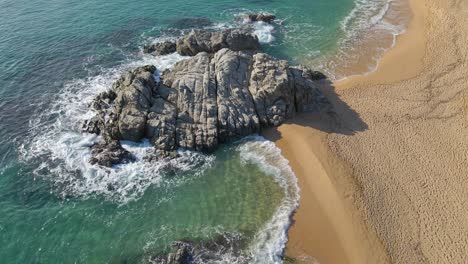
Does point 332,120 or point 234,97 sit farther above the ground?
point 234,97

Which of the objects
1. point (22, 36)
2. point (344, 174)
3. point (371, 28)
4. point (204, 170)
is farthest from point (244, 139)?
point (22, 36)

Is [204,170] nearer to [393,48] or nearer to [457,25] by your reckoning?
[393,48]

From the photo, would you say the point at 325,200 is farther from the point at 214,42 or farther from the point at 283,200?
the point at 214,42

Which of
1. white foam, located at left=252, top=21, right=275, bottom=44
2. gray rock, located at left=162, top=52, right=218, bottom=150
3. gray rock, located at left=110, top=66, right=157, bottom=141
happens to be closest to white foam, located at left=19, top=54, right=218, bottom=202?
gray rock, located at left=110, top=66, right=157, bottom=141

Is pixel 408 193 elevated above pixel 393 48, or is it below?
below

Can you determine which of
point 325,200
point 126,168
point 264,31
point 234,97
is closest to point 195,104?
point 234,97

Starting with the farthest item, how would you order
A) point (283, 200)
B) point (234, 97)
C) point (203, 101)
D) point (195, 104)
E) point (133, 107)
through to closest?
point (234, 97) < point (203, 101) < point (195, 104) < point (133, 107) < point (283, 200)
